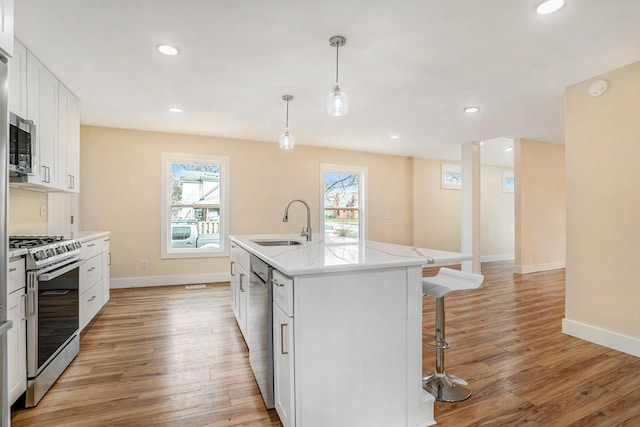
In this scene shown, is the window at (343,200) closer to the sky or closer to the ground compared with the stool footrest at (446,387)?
closer to the sky

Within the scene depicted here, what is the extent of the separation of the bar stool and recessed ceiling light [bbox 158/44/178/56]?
8.19 ft

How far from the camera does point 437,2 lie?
→ 75.5 inches

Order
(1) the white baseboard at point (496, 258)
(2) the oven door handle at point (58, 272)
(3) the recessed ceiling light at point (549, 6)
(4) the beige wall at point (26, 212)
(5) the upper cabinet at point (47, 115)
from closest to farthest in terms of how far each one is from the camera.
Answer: (3) the recessed ceiling light at point (549, 6), (2) the oven door handle at point (58, 272), (5) the upper cabinet at point (47, 115), (4) the beige wall at point (26, 212), (1) the white baseboard at point (496, 258)

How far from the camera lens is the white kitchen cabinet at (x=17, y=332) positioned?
5.77 ft

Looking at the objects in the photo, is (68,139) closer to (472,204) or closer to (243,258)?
(243,258)

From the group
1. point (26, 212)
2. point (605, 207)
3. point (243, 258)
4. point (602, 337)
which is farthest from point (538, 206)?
point (26, 212)

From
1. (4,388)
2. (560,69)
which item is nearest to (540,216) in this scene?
(560,69)

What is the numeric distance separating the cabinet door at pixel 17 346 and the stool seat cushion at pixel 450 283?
2371 millimetres

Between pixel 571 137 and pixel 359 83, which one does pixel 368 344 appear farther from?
pixel 571 137

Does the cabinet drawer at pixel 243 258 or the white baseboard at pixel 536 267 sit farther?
the white baseboard at pixel 536 267

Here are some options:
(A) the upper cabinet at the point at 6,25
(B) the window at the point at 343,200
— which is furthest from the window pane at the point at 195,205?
(A) the upper cabinet at the point at 6,25

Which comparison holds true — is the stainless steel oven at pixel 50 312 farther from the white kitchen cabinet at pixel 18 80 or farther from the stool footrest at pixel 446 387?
the stool footrest at pixel 446 387

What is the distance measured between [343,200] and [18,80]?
492 centimetres

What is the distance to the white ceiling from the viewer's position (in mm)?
2010
